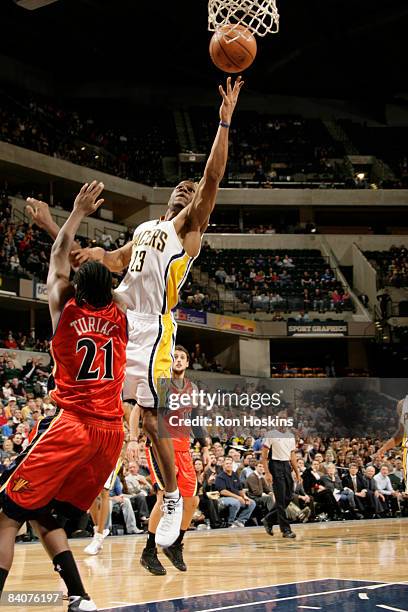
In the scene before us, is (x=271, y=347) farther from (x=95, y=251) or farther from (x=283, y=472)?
(x=95, y=251)

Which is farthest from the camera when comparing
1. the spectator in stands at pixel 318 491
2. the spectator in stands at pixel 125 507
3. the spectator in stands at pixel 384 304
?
the spectator in stands at pixel 384 304

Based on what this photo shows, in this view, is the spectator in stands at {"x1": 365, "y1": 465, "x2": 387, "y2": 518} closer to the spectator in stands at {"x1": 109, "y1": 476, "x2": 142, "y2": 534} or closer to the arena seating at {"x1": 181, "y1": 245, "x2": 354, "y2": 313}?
the spectator in stands at {"x1": 109, "y1": 476, "x2": 142, "y2": 534}

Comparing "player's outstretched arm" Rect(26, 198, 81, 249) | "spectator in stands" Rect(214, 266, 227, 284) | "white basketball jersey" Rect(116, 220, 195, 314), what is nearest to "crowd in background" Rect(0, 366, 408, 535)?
"white basketball jersey" Rect(116, 220, 195, 314)

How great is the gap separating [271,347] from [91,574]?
2483 centimetres

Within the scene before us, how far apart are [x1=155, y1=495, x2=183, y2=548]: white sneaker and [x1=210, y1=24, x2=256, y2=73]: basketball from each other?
3114mm

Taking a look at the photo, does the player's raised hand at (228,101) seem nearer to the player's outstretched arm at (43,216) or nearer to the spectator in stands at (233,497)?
the player's outstretched arm at (43,216)

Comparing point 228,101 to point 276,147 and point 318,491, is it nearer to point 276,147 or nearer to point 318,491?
point 318,491

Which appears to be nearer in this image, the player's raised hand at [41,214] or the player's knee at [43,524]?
the player's knee at [43,524]

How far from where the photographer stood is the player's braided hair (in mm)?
3857

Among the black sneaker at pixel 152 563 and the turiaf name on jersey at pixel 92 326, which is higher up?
the turiaf name on jersey at pixel 92 326

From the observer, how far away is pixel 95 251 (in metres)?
5.00

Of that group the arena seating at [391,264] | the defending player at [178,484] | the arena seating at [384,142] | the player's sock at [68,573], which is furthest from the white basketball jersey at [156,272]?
the arena seating at [384,142]

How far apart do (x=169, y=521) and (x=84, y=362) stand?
1.81 m

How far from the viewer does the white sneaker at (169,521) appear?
5148 mm
